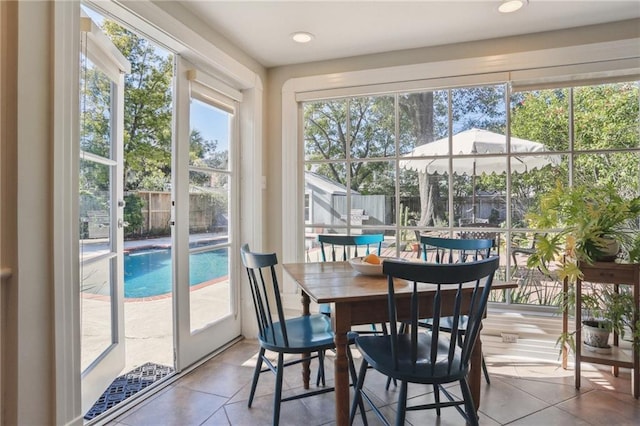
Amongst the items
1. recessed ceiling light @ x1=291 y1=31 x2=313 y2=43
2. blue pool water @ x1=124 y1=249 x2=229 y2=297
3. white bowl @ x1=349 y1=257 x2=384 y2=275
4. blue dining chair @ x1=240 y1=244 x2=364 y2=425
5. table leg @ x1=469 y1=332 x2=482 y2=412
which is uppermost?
recessed ceiling light @ x1=291 y1=31 x2=313 y2=43

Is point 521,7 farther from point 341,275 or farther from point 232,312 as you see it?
point 232,312

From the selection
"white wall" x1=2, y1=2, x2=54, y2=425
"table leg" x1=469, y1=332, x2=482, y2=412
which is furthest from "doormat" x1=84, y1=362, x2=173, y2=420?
"table leg" x1=469, y1=332, x2=482, y2=412

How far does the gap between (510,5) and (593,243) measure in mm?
1557

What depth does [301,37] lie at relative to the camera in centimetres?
262

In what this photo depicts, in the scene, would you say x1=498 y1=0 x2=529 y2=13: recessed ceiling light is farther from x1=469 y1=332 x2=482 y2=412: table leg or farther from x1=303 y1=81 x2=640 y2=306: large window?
x1=469 y1=332 x2=482 y2=412: table leg

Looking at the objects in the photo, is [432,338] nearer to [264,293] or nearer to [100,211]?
[264,293]

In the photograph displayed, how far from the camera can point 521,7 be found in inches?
87.7

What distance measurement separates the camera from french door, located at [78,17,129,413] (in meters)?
1.85

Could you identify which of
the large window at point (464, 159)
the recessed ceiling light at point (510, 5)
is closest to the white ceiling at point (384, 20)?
the recessed ceiling light at point (510, 5)

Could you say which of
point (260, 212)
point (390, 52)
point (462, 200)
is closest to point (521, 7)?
point (390, 52)

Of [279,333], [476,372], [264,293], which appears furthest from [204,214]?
[476,372]

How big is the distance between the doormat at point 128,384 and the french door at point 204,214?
0.22 m

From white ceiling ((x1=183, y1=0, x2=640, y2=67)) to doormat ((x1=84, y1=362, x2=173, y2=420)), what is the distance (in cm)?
239

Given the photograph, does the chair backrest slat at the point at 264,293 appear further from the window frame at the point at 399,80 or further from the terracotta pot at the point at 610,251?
the terracotta pot at the point at 610,251
